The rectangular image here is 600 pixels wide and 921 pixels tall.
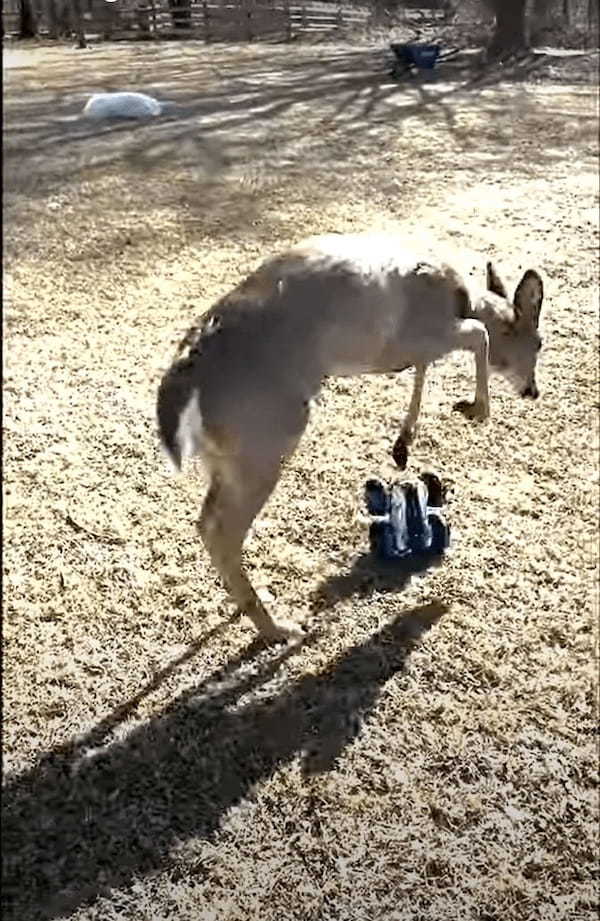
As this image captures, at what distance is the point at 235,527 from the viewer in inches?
35.2

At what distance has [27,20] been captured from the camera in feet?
1.51

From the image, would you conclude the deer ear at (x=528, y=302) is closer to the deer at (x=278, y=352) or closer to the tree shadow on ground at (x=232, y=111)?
the deer at (x=278, y=352)

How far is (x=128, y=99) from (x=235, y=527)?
0.35 meters

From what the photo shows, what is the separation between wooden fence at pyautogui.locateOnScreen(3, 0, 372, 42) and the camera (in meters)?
0.47

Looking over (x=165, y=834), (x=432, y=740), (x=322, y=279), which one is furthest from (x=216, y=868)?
(x=322, y=279)

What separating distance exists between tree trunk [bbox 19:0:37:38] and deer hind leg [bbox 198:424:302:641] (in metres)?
0.42

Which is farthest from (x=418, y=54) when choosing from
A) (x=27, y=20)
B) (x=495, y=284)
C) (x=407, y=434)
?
(x=27, y=20)

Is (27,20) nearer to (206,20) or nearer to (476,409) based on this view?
(206,20)

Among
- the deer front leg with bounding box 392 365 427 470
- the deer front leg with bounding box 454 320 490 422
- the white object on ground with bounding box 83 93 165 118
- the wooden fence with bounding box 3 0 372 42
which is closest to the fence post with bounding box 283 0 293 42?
the wooden fence with bounding box 3 0 372 42

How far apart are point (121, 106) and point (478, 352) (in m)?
0.39

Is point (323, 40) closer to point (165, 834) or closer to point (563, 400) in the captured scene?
point (165, 834)

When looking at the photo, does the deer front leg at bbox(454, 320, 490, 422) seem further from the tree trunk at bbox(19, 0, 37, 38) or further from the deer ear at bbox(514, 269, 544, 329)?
the tree trunk at bbox(19, 0, 37, 38)

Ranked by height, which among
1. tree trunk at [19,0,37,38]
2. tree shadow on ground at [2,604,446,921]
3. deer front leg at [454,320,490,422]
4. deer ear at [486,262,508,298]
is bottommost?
tree shadow on ground at [2,604,446,921]

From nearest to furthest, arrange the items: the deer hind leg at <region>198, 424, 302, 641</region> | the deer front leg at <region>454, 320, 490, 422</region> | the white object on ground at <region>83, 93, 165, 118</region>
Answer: the white object on ground at <region>83, 93, 165, 118</region> < the deer hind leg at <region>198, 424, 302, 641</region> < the deer front leg at <region>454, 320, 490, 422</region>
